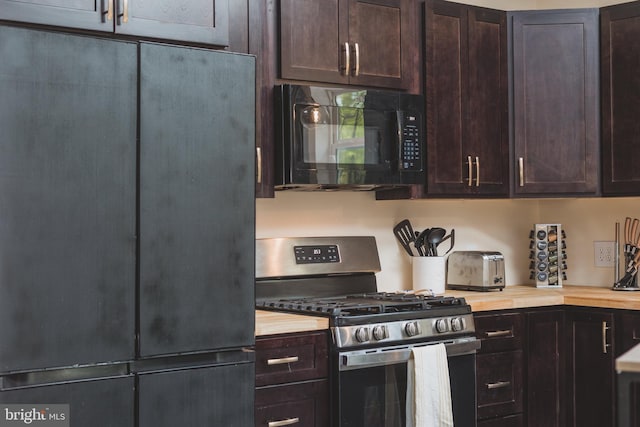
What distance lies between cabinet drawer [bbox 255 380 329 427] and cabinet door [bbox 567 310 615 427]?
1.26 metres

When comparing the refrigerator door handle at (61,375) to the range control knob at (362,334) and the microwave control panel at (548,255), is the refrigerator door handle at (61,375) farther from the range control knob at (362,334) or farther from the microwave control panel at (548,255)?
the microwave control panel at (548,255)

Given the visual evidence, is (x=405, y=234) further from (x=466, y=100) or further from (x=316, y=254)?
(x=466, y=100)

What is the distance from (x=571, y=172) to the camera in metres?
3.91

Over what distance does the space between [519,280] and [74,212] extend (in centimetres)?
264

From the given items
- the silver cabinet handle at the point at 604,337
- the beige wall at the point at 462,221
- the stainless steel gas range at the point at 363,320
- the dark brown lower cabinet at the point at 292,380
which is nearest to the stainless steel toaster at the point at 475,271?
the beige wall at the point at 462,221

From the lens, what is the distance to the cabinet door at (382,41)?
11.4 ft

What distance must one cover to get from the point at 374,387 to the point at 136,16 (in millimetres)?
1454

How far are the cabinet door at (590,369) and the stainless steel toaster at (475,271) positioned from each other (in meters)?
0.37

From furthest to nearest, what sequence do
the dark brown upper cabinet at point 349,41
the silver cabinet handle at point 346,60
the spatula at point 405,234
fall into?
the spatula at point 405,234 → the silver cabinet handle at point 346,60 → the dark brown upper cabinet at point 349,41

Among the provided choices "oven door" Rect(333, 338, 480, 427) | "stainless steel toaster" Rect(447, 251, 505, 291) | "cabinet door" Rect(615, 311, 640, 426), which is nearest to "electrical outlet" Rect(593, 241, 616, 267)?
"stainless steel toaster" Rect(447, 251, 505, 291)

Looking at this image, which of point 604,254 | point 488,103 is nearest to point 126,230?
point 488,103

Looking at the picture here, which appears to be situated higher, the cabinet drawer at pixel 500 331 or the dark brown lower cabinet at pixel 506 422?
the cabinet drawer at pixel 500 331

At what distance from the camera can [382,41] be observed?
355cm

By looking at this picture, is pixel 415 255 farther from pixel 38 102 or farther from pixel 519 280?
pixel 38 102
